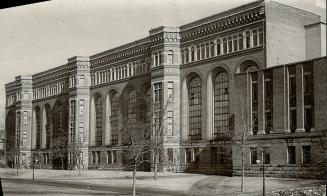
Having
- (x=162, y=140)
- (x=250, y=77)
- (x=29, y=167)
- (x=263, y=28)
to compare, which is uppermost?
(x=263, y=28)

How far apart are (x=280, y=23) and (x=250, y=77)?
5.52 metres

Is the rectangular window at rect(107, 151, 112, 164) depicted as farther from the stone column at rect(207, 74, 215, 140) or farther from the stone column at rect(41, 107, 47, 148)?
the stone column at rect(207, 74, 215, 140)

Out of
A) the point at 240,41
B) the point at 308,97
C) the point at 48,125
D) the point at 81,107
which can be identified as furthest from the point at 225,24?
the point at 48,125

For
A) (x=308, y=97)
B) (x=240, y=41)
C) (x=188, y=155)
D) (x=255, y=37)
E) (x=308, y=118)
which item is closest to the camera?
(x=308, y=97)

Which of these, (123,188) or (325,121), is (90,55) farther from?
(325,121)

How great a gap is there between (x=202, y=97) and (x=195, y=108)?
1.39m

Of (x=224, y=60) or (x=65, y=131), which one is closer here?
(x=224, y=60)

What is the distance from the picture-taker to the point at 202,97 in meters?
40.1

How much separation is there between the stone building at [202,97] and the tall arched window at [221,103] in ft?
0.27

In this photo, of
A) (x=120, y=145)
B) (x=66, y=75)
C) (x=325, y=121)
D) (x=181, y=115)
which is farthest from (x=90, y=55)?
(x=325, y=121)

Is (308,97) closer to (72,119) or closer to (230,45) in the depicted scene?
(230,45)

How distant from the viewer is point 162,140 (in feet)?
122

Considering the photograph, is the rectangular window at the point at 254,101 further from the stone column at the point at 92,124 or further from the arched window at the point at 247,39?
the stone column at the point at 92,124

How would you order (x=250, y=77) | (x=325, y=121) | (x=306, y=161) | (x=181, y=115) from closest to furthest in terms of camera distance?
(x=325, y=121) → (x=306, y=161) → (x=250, y=77) → (x=181, y=115)
